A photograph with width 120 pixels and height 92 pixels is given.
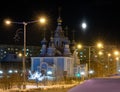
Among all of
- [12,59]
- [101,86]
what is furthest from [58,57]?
Answer: [101,86]

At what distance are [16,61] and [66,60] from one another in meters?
29.1

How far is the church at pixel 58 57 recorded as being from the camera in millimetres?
93438

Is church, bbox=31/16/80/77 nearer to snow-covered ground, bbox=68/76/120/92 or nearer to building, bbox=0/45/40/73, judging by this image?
building, bbox=0/45/40/73

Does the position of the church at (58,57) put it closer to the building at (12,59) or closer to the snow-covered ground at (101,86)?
the building at (12,59)

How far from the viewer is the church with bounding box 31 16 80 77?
93.4 meters

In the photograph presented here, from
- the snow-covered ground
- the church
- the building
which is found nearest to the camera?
the snow-covered ground

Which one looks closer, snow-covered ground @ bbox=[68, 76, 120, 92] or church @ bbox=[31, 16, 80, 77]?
snow-covered ground @ bbox=[68, 76, 120, 92]

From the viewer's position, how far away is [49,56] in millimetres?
95375

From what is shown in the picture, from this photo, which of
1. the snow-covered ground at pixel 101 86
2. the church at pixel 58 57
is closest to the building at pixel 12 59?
the church at pixel 58 57

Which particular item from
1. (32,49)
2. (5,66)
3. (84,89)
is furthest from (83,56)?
(84,89)

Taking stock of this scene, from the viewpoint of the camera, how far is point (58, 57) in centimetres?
9544

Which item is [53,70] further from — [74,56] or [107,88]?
[107,88]

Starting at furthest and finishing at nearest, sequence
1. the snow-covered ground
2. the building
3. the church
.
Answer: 1. the building
2. the church
3. the snow-covered ground

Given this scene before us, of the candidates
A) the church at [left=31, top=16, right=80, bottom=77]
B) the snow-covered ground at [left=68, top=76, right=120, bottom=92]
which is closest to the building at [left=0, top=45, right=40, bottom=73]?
the church at [left=31, top=16, right=80, bottom=77]
